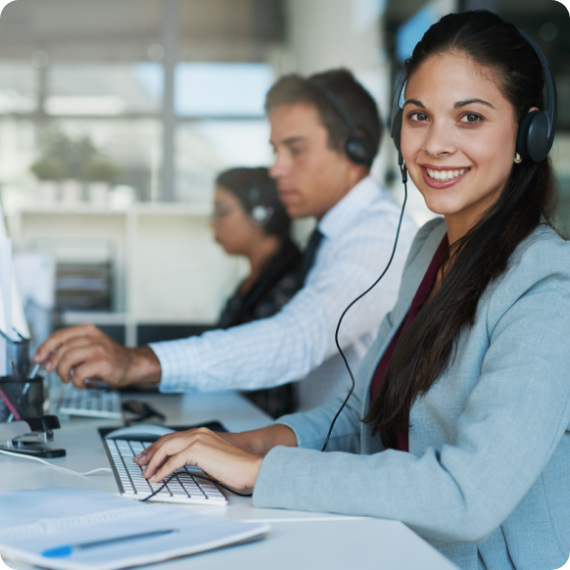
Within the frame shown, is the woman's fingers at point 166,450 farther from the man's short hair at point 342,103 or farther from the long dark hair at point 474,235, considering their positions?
the man's short hair at point 342,103

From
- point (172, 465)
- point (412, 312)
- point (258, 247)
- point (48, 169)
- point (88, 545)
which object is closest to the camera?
point (88, 545)

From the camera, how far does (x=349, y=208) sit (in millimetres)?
1797

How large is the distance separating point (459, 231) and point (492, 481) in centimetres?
49

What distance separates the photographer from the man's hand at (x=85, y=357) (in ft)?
4.15

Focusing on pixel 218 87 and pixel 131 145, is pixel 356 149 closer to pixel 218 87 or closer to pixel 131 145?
pixel 218 87

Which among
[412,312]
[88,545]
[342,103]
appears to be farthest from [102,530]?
[342,103]

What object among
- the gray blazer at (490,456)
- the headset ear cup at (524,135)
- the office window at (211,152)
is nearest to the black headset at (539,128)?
the headset ear cup at (524,135)

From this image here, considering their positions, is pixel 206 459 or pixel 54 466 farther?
pixel 54 466

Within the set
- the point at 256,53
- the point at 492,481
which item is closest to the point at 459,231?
the point at 492,481

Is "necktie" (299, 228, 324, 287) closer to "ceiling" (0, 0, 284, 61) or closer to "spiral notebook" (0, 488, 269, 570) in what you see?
"spiral notebook" (0, 488, 269, 570)

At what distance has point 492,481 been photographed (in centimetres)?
72

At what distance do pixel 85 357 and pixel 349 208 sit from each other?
827 mm

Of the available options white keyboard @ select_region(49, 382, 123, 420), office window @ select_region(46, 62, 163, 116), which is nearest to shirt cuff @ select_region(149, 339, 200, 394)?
white keyboard @ select_region(49, 382, 123, 420)

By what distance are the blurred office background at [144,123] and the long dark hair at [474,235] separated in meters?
2.67
